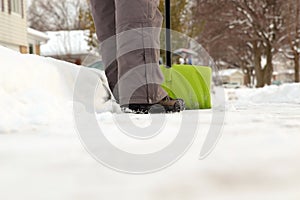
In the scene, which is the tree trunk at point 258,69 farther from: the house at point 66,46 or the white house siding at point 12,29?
the house at point 66,46

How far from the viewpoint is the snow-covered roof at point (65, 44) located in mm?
22750

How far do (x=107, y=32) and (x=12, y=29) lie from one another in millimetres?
8671

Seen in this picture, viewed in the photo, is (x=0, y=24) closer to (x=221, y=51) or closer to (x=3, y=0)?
(x=3, y=0)

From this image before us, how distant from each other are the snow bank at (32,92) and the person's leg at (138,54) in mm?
226

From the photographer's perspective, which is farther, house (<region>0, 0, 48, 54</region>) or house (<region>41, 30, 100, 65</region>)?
house (<region>41, 30, 100, 65</region>)

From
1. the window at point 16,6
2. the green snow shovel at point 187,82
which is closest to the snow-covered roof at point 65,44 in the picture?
the window at point 16,6

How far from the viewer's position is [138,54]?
136cm

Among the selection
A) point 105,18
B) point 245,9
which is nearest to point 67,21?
point 245,9

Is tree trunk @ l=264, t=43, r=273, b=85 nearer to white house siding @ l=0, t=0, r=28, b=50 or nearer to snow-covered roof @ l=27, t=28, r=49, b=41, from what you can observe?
white house siding @ l=0, t=0, r=28, b=50

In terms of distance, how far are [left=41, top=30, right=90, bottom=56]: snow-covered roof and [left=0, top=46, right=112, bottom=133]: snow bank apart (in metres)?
21.5

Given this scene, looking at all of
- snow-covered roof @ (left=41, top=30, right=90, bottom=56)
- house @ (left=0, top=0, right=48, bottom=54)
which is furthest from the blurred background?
snow-covered roof @ (left=41, top=30, right=90, bottom=56)

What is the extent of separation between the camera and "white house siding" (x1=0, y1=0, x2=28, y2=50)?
29.7 feet

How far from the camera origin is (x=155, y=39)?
4.63 feet

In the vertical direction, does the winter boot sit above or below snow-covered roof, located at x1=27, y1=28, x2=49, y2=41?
below
